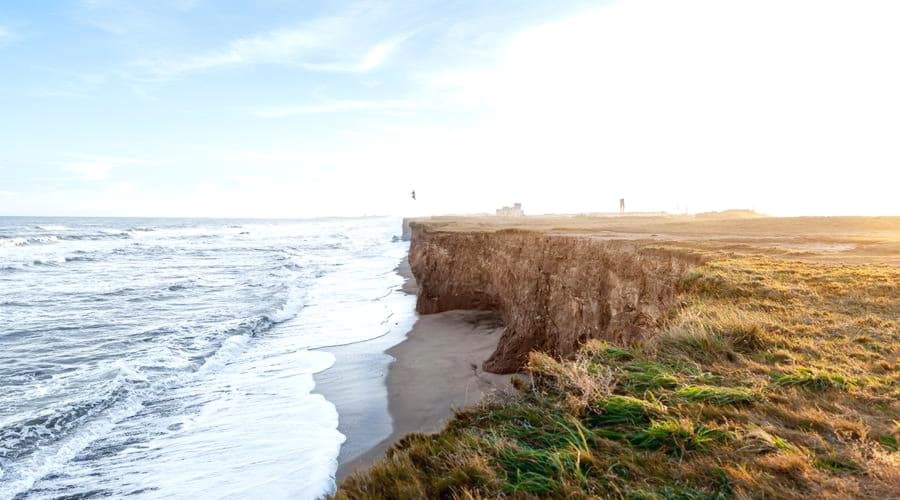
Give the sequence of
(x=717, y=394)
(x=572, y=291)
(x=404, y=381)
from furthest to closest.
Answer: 1. (x=404, y=381)
2. (x=572, y=291)
3. (x=717, y=394)

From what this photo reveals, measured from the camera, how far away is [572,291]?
43.5 ft

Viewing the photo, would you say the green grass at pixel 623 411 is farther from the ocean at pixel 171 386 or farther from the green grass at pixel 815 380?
the ocean at pixel 171 386

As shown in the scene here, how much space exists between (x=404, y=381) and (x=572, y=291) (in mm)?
5549

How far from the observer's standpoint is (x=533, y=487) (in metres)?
3.39

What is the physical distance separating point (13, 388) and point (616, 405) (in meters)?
15.4

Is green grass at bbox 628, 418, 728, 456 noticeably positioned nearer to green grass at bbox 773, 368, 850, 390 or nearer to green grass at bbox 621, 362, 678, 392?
green grass at bbox 621, 362, 678, 392

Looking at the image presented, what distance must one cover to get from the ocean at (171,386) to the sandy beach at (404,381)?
51 centimetres

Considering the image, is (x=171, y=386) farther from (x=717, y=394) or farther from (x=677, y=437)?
(x=717, y=394)

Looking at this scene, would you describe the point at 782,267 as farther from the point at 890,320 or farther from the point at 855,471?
the point at 855,471

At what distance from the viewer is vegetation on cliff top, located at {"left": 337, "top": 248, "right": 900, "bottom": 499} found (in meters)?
3.34

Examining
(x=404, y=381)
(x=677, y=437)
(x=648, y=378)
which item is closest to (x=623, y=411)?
(x=677, y=437)

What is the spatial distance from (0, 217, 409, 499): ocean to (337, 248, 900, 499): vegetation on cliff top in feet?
16.7

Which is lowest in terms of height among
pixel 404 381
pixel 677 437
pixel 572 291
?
pixel 404 381

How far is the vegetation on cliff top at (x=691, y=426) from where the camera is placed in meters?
3.34
